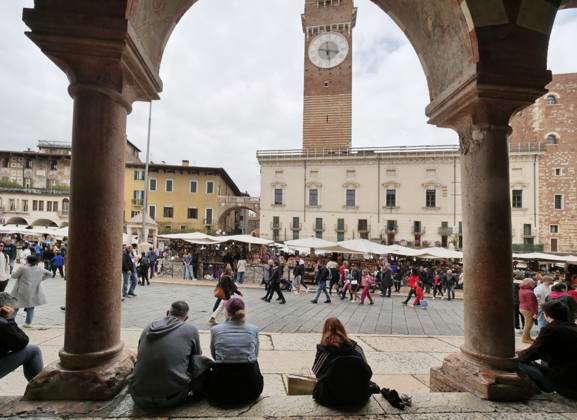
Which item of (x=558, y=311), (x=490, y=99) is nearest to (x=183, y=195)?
(x=490, y=99)

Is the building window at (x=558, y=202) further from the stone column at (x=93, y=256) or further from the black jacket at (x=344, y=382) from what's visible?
the stone column at (x=93, y=256)

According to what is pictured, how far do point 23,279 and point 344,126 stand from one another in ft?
128

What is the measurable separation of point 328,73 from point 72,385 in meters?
44.4

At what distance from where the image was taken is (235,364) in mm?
3102

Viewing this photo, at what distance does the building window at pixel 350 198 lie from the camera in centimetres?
3912

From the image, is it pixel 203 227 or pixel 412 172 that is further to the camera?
pixel 203 227

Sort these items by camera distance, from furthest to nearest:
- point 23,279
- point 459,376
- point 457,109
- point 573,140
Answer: point 573,140 < point 23,279 < point 457,109 < point 459,376

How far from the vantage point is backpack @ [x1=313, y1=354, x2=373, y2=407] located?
2855 millimetres

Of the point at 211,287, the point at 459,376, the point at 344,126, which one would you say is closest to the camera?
the point at 459,376

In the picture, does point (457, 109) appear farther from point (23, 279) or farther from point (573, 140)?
point (573, 140)

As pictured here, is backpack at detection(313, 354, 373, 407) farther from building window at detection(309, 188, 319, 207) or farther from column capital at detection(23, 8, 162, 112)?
building window at detection(309, 188, 319, 207)

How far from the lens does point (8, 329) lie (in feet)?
11.1

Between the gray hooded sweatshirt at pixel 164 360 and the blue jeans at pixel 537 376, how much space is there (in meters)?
2.89

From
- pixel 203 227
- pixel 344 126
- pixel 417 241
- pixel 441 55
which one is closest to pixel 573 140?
pixel 417 241
